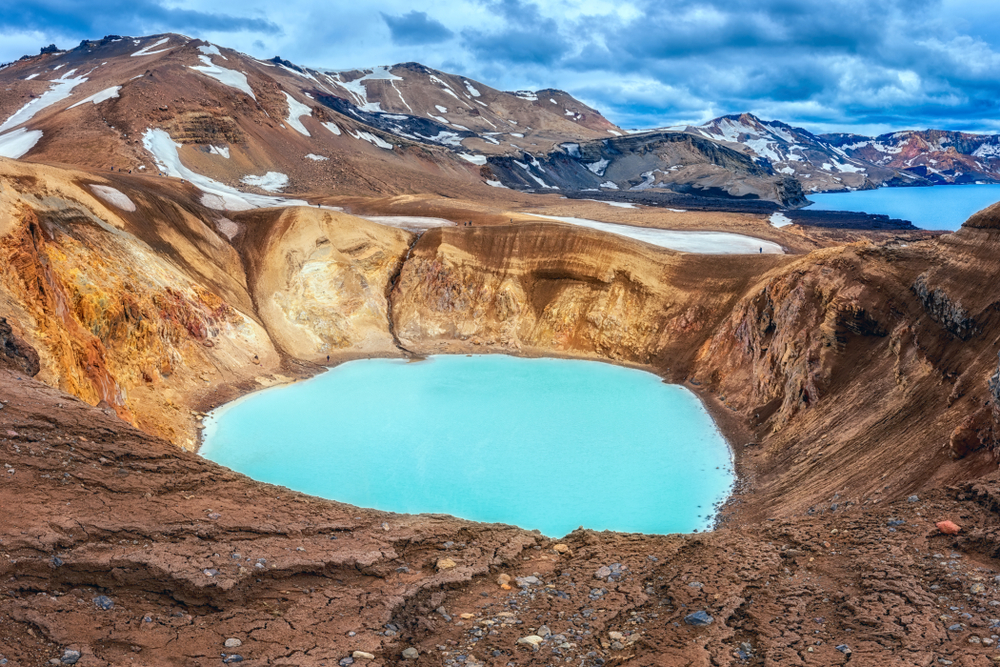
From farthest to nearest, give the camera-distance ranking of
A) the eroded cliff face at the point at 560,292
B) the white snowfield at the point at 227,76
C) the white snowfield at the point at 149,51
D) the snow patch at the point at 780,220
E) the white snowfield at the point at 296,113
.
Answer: the white snowfield at the point at 149,51 → the white snowfield at the point at 296,113 → the white snowfield at the point at 227,76 → the snow patch at the point at 780,220 → the eroded cliff face at the point at 560,292

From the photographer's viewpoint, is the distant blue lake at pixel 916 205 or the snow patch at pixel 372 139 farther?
the distant blue lake at pixel 916 205

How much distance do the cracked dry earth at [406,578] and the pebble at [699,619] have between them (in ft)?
0.50

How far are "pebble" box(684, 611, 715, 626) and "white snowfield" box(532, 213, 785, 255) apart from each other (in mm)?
32276

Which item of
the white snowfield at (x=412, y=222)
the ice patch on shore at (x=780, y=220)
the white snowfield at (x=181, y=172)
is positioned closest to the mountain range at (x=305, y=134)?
the white snowfield at (x=181, y=172)

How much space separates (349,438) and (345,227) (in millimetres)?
19860

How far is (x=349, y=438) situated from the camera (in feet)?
81.8

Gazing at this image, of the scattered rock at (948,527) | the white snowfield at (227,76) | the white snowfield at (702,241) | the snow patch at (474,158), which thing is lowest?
the scattered rock at (948,527)

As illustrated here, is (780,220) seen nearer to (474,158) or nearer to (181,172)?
(474,158)

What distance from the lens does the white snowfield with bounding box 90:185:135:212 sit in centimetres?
3359

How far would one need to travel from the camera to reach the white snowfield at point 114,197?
33591 millimetres

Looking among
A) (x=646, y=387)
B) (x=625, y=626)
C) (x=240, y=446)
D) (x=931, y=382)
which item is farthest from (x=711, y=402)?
(x=625, y=626)

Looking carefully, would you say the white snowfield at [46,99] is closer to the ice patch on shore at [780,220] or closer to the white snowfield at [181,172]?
the white snowfield at [181,172]

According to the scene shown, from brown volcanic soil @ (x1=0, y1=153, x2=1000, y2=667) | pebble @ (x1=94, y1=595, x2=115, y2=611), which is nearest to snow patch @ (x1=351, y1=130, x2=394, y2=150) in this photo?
brown volcanic soil @ (x1=0, y1=153, x2=1000, y2=667)

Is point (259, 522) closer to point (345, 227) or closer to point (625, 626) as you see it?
point (625, 626)
